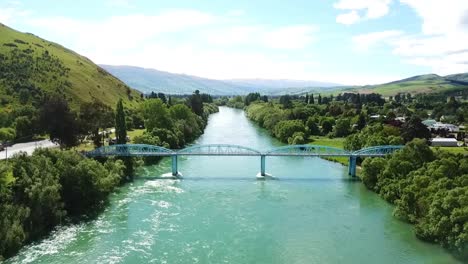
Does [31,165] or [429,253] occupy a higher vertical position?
[31,165]

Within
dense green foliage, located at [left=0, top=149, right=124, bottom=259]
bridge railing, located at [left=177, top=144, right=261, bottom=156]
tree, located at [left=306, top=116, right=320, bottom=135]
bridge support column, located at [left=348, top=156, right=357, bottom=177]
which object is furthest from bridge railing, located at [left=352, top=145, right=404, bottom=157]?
tree, located at [left=306, top=116, right=320, bottom=135]

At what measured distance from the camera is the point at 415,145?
50.8 meters

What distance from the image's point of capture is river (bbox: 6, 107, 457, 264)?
3316 cm

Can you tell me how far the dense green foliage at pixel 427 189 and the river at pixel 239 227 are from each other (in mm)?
1174

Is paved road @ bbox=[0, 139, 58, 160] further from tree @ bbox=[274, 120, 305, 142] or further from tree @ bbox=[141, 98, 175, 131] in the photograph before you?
tree @ bbox=[274, 120, 305, 142]

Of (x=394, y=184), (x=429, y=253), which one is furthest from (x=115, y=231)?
(x=394, y=184)

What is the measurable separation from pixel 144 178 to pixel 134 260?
26.1 metres

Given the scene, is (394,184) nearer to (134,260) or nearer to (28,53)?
(134,260)

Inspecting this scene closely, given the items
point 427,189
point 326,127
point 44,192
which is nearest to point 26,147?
point 44,192

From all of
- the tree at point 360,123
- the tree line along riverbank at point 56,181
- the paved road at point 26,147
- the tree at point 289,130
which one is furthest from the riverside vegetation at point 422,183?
the paved road at point 26,147

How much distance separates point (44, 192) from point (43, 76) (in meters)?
81.2

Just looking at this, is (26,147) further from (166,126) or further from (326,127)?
(326,127)

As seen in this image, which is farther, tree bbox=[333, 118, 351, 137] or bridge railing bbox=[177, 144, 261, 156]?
tree bbox=[333, 118, 351, 137]

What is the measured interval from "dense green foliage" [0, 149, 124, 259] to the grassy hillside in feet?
183
